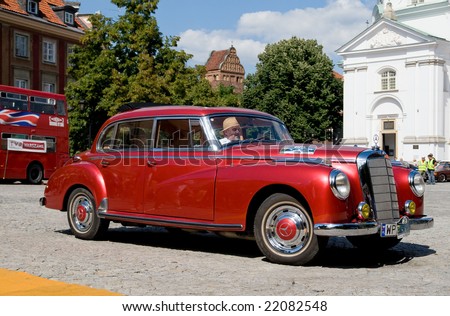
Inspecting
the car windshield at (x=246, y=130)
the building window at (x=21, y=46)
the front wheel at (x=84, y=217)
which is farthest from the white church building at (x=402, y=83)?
the car windshield at (x=246, y=130)

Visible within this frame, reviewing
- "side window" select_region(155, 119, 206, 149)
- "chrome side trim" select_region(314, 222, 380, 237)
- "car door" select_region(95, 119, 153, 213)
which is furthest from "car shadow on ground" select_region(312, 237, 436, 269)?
"car door" select_region(95, 119, 153, 213)

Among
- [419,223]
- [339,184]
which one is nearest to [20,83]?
[419,223]

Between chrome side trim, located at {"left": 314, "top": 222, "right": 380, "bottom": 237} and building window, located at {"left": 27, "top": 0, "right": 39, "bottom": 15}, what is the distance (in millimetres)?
43588

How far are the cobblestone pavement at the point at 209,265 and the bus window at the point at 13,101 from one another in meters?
17.7

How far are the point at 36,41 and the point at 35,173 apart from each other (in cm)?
1949

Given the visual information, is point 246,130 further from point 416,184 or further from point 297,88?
point 297,88

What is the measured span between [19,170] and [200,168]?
23.0m

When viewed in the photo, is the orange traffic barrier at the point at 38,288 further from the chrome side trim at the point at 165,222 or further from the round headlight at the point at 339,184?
the round headlight at the point at 339,184

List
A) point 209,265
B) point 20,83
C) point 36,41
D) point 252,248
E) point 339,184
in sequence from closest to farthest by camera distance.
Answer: point 339,184 < point 209,265 < point 252,248 < point 20,83 < point 36,41

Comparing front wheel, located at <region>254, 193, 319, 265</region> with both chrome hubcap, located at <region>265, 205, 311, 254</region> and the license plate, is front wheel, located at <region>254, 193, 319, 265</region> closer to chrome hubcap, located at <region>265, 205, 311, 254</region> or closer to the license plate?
chrome hubcap, located at <region>265, 205, 311, 254</region>

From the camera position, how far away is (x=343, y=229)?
21.5 ft

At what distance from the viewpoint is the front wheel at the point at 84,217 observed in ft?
29.7

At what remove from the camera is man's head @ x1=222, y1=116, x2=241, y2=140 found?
7.94m
